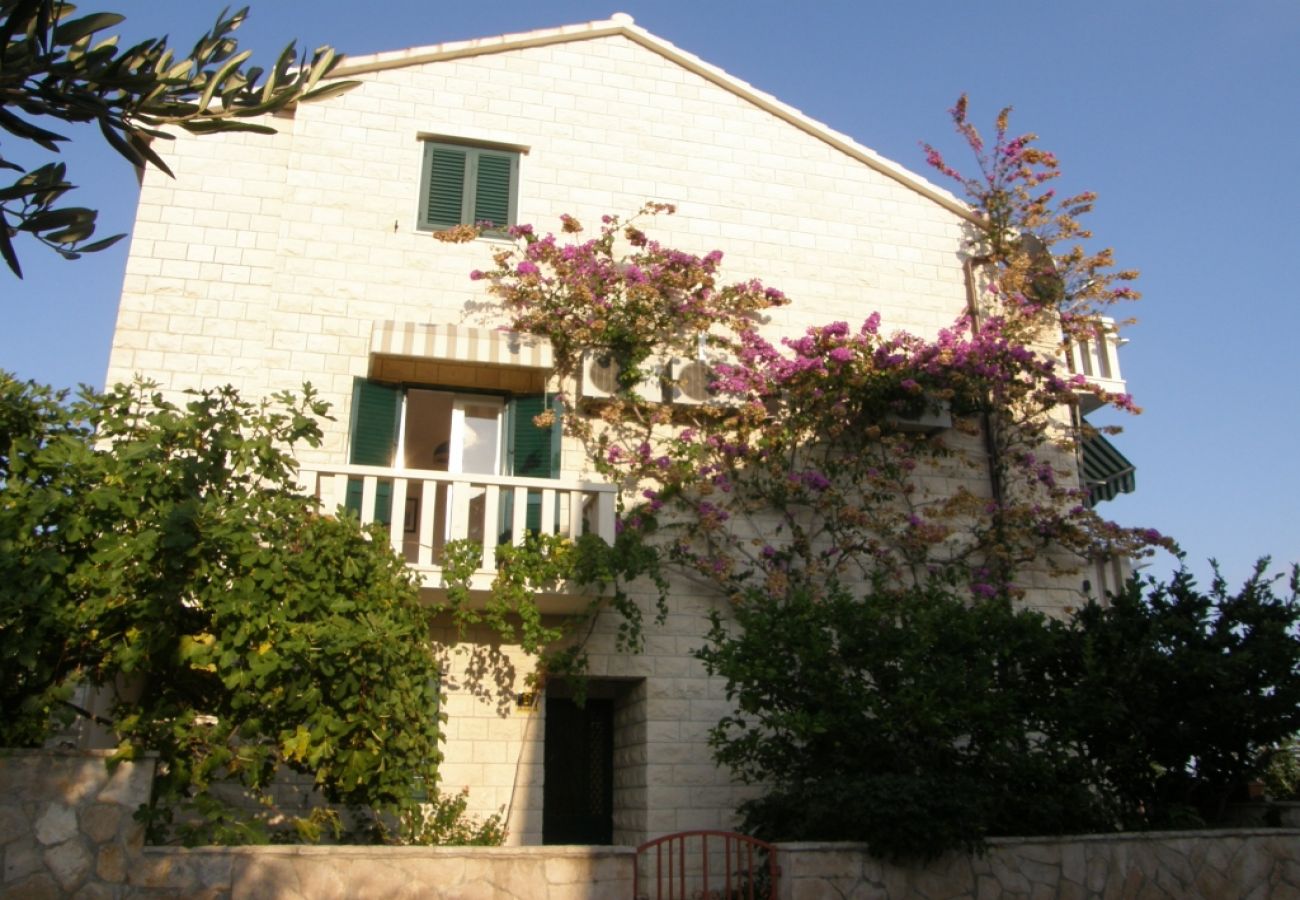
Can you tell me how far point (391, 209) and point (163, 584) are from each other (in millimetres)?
6490

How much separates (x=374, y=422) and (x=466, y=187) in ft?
10.2

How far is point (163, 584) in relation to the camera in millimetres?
7645

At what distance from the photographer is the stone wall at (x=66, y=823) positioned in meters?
6.96

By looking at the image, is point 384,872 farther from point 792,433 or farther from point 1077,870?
point 792,433

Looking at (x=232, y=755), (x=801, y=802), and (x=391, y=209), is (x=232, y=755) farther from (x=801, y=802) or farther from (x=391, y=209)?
(x=391, y=209)

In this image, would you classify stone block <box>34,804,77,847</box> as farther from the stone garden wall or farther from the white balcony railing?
the white balcony railing

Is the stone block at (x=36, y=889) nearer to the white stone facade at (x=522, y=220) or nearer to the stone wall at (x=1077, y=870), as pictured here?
the white stone facade at (x=522, y=220)

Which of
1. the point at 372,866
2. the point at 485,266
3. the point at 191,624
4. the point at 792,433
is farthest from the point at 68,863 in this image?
the point at 792,433

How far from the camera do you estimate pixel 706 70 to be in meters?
14.8

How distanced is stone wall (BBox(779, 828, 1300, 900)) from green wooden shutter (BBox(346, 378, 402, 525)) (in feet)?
19.6

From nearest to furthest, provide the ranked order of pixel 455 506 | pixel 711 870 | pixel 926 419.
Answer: pixel 711 870 → pixel 455 506 → pixel 926 419

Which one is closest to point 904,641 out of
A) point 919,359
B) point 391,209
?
point 919,359

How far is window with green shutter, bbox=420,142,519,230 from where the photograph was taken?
43.7 feet

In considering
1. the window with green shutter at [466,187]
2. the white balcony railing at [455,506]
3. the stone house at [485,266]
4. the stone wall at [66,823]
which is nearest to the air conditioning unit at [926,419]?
the stone house at [485,266]
